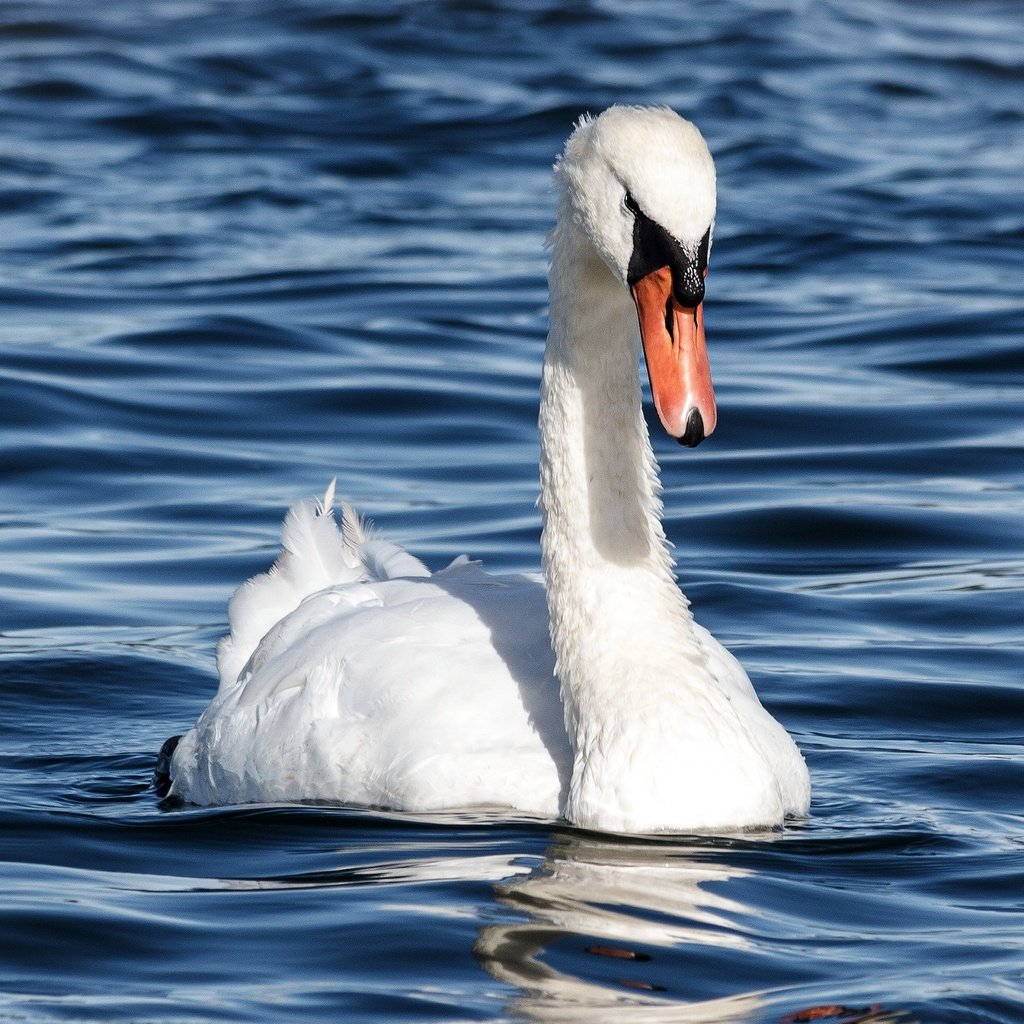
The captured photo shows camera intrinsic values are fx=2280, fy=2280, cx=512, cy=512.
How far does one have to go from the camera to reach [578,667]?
243 inches

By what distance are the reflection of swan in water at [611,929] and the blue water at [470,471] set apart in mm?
13

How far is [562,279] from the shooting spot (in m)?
6.24

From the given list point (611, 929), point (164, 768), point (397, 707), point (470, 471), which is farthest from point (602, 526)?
point (470, 471)

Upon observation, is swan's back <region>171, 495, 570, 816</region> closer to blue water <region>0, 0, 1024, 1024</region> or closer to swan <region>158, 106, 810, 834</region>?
swan <region>158, 106, 810, 834</region>

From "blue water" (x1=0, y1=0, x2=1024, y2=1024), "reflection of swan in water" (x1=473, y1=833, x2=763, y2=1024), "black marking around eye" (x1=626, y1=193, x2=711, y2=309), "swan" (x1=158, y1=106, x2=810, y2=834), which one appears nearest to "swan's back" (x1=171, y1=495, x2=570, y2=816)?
"swan" (x1=158, y1=106, x2=810, y2=834)

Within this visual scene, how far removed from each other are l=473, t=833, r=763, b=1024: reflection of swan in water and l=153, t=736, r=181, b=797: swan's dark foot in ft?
5.38

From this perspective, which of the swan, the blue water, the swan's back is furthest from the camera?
the swan's back

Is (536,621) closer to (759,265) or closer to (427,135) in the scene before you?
(759,265)

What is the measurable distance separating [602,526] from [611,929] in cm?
144

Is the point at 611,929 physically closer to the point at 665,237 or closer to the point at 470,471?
the point at 665,237

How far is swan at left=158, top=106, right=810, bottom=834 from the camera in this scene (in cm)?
584

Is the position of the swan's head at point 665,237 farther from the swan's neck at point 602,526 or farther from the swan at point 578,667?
the swan's neck at point 602,526

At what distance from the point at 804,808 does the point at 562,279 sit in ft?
5.34

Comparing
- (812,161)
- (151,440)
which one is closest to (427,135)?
(812,161)
